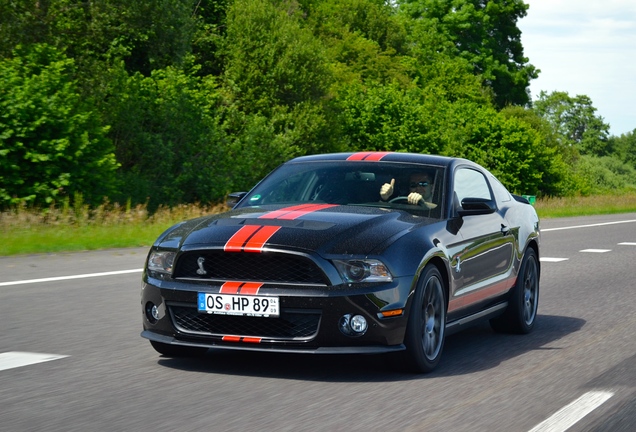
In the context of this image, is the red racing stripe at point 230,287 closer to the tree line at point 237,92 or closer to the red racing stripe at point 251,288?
the red racing stripe at point 251,288

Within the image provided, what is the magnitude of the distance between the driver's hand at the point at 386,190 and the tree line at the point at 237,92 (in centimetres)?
1929

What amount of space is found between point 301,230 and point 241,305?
625mm

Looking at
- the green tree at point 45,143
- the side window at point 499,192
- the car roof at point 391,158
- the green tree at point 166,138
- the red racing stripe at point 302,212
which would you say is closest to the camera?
the red racing stripe at point 302,212

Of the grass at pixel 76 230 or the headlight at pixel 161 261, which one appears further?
the grass at pixel 76 230

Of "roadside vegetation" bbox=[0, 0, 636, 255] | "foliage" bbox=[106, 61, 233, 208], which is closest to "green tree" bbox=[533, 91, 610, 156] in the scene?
"roadside vegetation" bbox=[0, 0, 636, 255]

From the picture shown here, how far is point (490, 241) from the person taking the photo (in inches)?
332

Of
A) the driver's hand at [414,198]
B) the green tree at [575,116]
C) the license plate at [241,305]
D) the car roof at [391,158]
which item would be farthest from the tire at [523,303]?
the green tree at [575,116]

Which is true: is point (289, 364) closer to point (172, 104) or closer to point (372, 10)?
point (172, 104)

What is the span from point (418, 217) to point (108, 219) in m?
14.3

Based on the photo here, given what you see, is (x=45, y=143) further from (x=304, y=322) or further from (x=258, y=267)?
(x=304, y=322)

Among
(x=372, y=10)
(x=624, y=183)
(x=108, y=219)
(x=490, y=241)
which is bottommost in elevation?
(x=624, y=183)

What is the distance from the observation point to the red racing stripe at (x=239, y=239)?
658 cm

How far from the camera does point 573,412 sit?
19.5 feet

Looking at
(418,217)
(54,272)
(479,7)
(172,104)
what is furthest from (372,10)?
(418,217)
